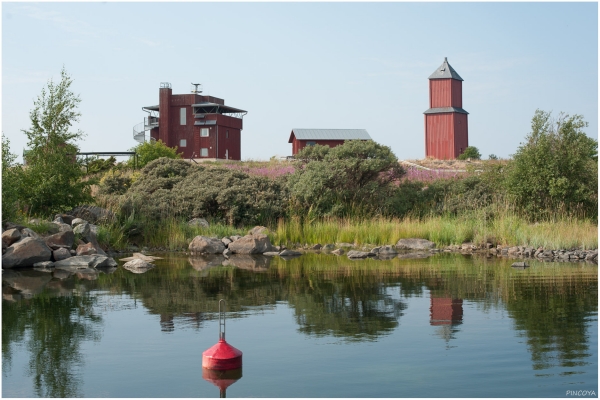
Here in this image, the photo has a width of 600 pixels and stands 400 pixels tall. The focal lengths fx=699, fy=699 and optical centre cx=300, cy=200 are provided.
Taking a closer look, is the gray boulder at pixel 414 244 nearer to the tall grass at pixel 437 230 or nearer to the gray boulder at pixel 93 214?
the tall grass at pixel 437 230

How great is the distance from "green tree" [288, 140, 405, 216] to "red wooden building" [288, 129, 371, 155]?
Answer: 34.9 meters

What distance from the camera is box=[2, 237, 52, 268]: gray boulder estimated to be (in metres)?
17.3

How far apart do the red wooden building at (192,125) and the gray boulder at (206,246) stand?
144ft

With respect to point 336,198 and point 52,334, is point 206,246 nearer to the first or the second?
point 336,198

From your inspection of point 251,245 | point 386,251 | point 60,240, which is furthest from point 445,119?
point 60,240

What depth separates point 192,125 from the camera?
218 ft

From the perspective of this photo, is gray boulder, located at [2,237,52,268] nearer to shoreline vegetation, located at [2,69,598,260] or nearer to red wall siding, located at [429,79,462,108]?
shoreline vegetation, located at [2,69,598,260]

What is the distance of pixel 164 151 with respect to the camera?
48656 mm

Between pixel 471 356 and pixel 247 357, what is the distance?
250 centimetres

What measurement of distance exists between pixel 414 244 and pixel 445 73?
38.9m

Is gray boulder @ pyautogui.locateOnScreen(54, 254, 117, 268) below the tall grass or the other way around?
below

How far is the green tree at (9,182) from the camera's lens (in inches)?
778

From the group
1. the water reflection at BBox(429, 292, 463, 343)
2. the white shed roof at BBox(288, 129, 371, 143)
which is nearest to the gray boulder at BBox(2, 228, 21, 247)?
the water reflection at BBox(429, 292, 463, 343)

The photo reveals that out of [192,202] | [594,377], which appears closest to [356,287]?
[594,377]
